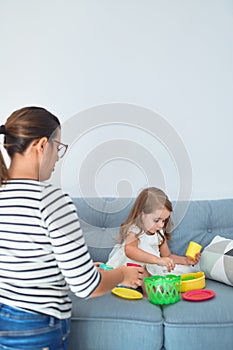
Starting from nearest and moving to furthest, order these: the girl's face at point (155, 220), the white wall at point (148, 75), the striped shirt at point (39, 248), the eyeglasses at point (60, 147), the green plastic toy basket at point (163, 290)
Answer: the striped shirt at point (39, 248), the eyeglasses at point (60, 147), the green plastic toy basket at point (163, 290), the girl's face at point (155, 220), the white wall at point (148, 75)

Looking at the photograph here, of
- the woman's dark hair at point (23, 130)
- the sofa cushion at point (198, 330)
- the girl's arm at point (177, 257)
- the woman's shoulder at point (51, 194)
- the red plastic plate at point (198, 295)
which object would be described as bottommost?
the sofa cushion at point (198, 330)

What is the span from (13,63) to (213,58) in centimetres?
114

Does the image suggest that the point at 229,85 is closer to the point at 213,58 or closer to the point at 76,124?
the point at 213,58

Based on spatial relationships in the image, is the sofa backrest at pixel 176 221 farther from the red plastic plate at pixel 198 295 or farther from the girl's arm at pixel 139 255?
the red plastic plate at pixel 198 295

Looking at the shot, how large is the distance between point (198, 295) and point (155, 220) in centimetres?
39

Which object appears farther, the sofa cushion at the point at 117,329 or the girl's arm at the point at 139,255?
the girl's arm at the point at 139,255

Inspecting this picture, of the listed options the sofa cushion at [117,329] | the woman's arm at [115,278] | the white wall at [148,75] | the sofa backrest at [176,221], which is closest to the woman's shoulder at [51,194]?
the woman's arm at [115,278]

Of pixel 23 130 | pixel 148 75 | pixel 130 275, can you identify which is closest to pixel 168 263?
pixel 130 275

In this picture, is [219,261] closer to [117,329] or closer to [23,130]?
[117,329]

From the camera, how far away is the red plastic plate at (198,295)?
1499mm

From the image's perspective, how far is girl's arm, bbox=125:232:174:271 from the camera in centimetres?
166

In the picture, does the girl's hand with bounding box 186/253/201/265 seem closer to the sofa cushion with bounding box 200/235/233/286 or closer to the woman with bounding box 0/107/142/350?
the sofa cushion with bounding box 200/235/233/286

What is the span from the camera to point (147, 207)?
6.03 ft

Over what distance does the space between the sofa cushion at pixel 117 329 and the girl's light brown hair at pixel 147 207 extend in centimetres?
50
